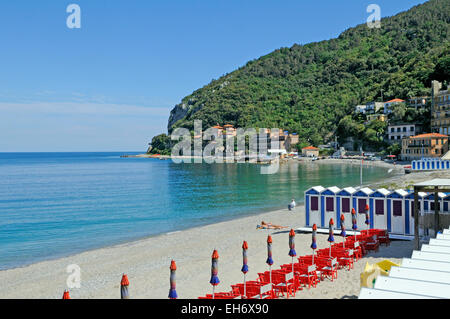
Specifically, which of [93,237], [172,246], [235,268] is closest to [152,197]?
[93,237]

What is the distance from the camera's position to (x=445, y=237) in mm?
10828

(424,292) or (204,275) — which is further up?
(424,292)

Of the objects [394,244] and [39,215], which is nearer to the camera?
[394,244]

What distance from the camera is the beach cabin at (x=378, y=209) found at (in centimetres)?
1934

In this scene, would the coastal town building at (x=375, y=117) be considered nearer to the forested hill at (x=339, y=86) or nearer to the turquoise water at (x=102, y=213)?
the forested hill at (x=339, y=86)

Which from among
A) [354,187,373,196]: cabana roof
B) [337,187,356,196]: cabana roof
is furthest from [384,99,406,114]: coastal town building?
[354,187,373,196]: cabana roof

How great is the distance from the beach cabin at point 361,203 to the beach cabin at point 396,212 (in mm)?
1083

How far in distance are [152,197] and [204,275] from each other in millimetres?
Result: 35473

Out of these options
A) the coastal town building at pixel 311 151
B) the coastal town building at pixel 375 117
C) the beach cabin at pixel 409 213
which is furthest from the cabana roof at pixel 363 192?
the coastal town building at pixel 311 151

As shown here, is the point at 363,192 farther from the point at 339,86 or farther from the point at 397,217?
the point at 339,86

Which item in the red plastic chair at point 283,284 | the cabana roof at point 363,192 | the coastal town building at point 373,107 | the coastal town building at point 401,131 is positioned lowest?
the red plastic chair at point 283,284

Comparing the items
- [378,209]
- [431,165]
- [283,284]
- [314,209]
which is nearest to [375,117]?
[431,165]

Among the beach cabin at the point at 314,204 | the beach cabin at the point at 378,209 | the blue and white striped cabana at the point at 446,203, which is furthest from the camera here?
the beach cabin at the point at 314,204
